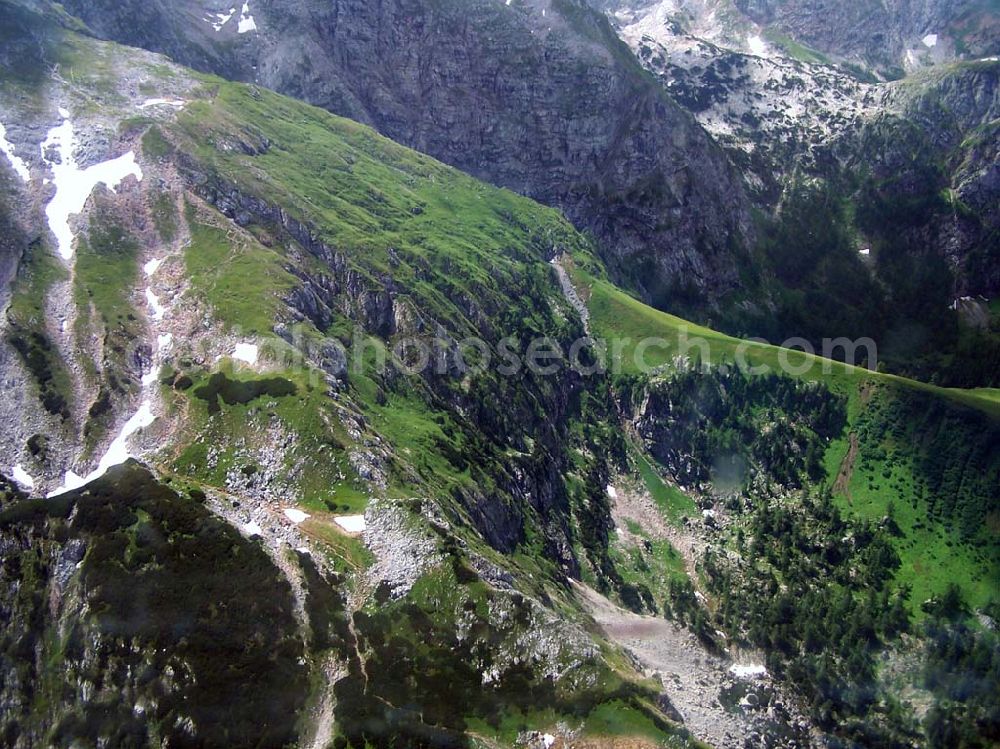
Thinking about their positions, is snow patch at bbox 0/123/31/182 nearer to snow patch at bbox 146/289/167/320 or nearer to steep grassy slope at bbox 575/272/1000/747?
snow patch at bbox 146/289/167/320

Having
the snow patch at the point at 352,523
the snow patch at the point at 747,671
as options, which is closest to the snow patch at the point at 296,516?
the snow patch at the point at 352,523

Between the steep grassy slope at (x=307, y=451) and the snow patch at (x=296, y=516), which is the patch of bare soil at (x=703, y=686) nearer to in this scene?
the steep grassy slope at (x=307, y=451)

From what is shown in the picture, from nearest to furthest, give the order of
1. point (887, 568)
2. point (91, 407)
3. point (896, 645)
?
point (91, 407)
point (896, 645)
point (887, 568)

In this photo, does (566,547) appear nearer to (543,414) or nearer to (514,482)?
(514,482)

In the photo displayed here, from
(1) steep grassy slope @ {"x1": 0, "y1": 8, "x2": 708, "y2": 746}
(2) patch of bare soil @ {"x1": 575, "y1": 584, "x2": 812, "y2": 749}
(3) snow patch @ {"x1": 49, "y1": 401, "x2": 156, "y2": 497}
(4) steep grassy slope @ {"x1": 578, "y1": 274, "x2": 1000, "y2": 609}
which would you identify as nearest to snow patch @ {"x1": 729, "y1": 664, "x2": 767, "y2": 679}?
(2) patch of bare soil @ {"x1": 575, "y1": 584, "x2": 812, "y2": 749}

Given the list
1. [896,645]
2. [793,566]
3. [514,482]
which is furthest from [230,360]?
[896,645]

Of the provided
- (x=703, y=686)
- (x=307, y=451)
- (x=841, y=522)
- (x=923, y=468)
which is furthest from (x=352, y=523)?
(x=923, y=468)
